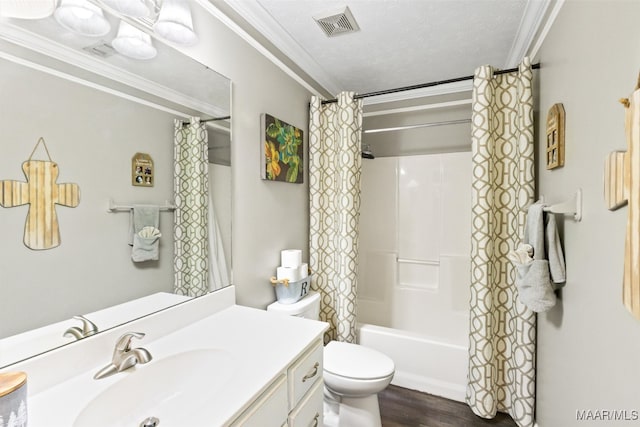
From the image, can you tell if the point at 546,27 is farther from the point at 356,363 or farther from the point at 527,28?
the point at 356,363

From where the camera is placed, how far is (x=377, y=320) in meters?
3.01

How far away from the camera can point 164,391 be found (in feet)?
3.20

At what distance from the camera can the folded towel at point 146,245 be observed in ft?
3.64

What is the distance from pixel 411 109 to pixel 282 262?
2007 mm

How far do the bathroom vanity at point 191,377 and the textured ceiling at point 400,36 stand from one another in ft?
5.45

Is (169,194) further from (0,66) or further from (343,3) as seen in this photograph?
(343,3)

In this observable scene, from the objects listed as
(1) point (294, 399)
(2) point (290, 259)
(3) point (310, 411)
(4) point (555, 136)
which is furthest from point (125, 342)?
(4) point (555, 136)

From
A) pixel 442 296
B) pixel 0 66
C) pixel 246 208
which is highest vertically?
pixel 0 66

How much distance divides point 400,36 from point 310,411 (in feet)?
7.12

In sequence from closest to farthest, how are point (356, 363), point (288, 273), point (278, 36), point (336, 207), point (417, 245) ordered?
point (356, 363) → point (278, 36) → point (288, 273) → point (336, 207) → point (417, 245)

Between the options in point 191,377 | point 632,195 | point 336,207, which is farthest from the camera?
point 336,207

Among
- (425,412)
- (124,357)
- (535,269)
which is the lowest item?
(425,412)

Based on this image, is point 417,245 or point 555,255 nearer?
point 555,255

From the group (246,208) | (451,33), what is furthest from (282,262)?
(451,33)
